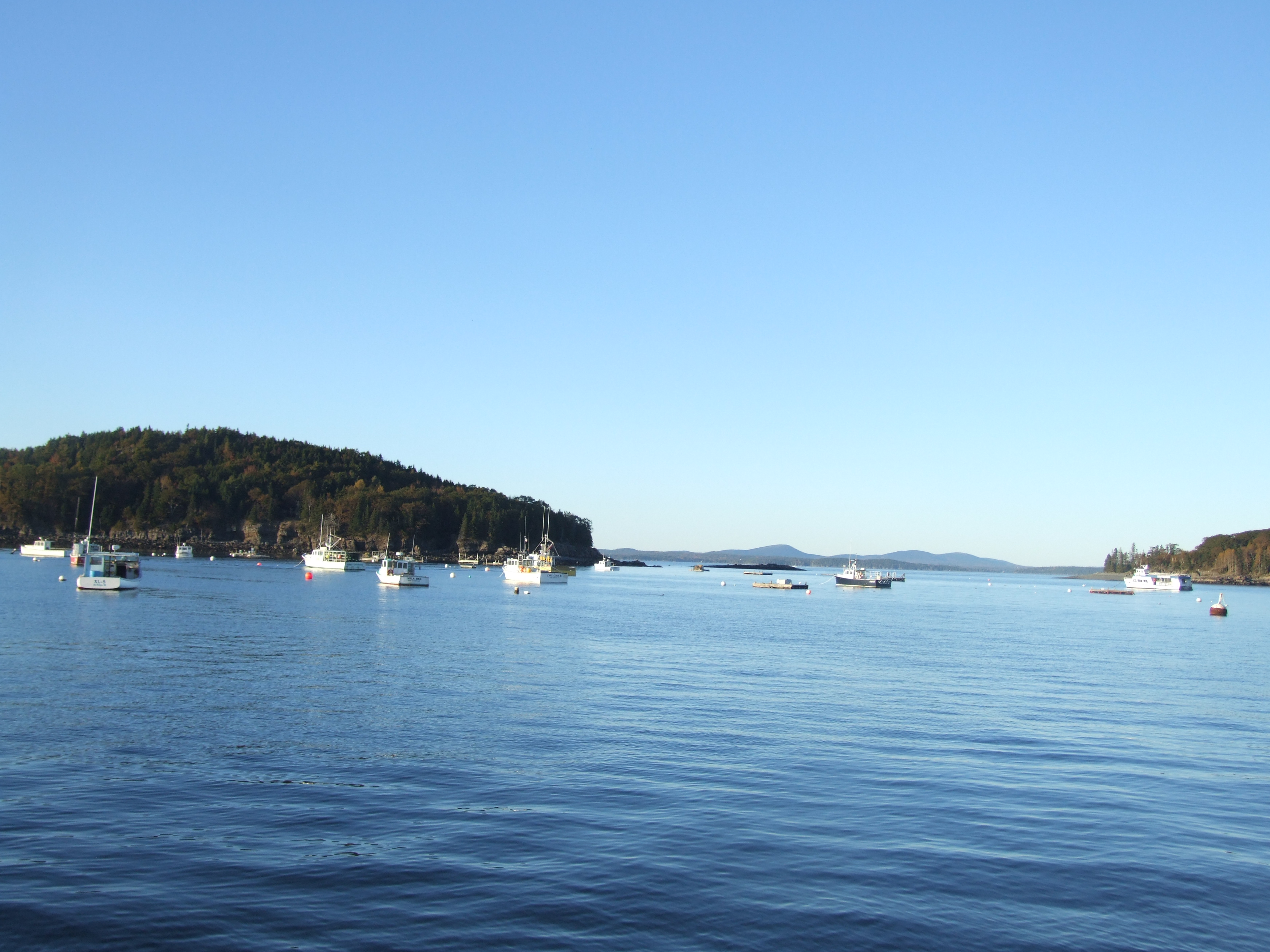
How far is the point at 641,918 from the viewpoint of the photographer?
46.5ft

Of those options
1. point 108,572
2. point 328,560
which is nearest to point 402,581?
point 108,572

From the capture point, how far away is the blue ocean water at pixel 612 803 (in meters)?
14.1

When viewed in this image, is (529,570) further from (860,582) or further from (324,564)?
(860,582)

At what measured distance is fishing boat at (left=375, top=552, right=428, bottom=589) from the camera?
12850cm

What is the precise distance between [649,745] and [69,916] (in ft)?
50.3

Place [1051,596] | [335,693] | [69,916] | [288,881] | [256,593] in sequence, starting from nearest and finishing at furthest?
1. [69,916]
2. [288,881]
3. [335,693]
4. [256,593]
5. [1051,596]

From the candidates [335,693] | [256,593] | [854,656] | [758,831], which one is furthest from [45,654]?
[256,593]

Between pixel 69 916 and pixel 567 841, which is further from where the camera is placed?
pixel 567 841

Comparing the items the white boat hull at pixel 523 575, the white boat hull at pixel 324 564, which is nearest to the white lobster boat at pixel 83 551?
the white boat hull at pixel 324 564

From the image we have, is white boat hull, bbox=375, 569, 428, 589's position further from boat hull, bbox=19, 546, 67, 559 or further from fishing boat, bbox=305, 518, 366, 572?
boat hull, bbox=19, 546, 67, 559

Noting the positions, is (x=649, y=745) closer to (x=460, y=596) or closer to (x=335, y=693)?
(x=335, y=693)

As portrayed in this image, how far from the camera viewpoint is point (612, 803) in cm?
2031

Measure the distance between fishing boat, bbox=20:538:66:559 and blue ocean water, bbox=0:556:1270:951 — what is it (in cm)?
15977

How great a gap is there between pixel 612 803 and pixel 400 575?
114 meters
